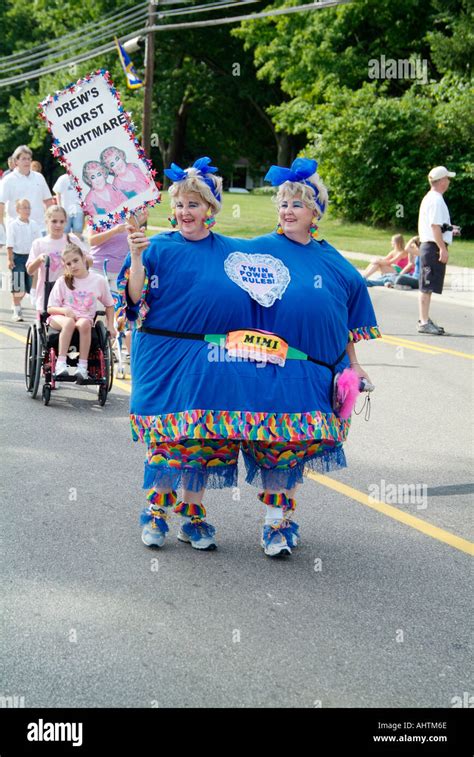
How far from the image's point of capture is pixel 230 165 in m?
68.2

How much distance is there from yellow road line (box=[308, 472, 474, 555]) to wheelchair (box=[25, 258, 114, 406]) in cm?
248

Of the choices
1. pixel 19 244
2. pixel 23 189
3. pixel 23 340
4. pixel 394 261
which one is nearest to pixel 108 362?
pixel 23 340

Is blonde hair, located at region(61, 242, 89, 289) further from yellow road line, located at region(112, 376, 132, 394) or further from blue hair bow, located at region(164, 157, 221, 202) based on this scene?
blue hair bow, located at region(164, 157, 221, 202)

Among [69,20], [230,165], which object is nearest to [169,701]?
[69,20]

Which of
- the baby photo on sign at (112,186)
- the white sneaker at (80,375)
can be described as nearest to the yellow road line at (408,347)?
Result: the white sneaker at (80,375)

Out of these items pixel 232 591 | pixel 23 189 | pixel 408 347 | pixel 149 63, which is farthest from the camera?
pixel 149 63

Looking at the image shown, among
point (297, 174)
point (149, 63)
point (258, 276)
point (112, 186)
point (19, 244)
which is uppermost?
point (149, 63)

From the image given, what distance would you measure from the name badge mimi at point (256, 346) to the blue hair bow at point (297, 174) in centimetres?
71

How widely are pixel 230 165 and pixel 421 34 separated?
99.5 feet

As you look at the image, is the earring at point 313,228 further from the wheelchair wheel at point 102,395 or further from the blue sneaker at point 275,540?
the wheelchair wheel at point 102,395

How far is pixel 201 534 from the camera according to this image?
215 inches

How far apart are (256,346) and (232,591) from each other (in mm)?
1126

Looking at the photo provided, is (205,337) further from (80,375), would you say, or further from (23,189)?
(23,189)
